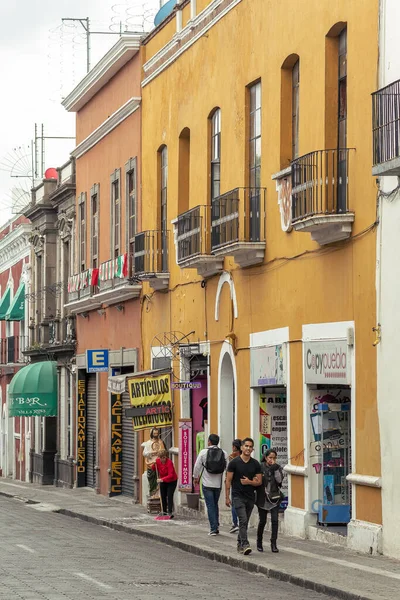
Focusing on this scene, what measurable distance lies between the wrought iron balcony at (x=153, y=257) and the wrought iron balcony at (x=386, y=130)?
39.1 ft

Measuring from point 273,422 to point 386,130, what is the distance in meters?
7.61

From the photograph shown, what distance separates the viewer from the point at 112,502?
31.6 m

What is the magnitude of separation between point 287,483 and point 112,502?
1117 cm

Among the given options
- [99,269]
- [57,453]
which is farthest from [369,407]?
[57,453]

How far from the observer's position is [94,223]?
35.6 meters

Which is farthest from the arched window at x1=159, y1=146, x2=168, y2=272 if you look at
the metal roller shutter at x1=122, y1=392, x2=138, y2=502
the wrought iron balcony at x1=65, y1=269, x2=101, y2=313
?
the wrought iron balcony at x1=65, y1=269, x2=101, y2=313

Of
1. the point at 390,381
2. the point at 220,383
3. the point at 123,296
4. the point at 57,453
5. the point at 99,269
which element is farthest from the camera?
the point at 57,453

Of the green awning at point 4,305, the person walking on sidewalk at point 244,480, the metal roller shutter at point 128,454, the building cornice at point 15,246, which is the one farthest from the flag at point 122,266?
the green awning at point 4,305

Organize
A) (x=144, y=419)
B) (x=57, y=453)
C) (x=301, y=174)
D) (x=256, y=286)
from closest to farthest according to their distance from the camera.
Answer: (x=301, y=174) → (x=256, y=286) → (x=144, y=419) → (x=57, y=453)

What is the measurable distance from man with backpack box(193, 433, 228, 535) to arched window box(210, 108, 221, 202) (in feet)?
18.0

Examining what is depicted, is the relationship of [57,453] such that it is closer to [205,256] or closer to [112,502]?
[112,502]

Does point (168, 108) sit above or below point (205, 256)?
above

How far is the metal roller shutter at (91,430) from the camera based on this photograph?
118 feet

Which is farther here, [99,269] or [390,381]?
[99,269]
